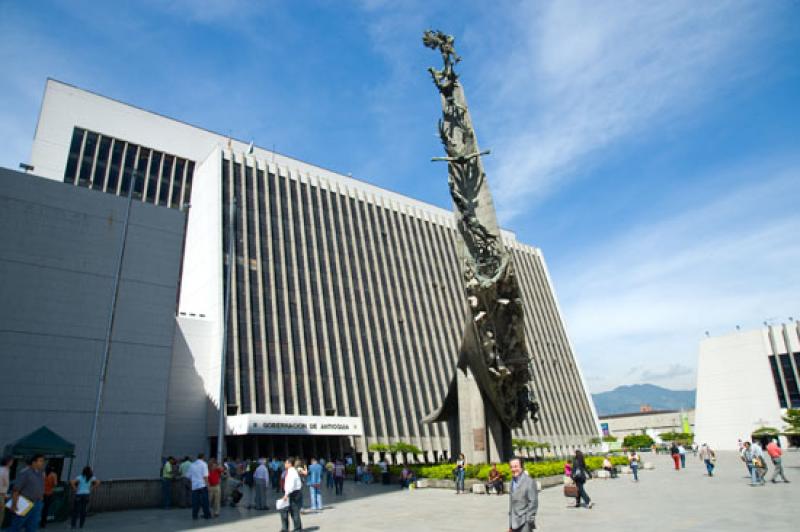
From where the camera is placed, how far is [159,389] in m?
26.6

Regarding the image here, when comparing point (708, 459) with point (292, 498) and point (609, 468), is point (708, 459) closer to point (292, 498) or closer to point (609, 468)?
point (609, 468)

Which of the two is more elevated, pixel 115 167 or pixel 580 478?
pixel 115 167

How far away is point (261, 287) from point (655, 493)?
3608 cm

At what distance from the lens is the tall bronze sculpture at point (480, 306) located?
21938 millimetres

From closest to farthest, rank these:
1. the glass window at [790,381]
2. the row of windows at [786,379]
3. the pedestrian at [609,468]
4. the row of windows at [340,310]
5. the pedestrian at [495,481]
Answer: the pedestrian at [495,481], the pedestrian at [609,468], the row of windows at [340,310], the glass window at [790,381], the row of windows at [786,379]

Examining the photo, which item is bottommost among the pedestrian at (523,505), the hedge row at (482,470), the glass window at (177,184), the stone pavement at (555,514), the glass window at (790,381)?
the stone pavement at (555,514)

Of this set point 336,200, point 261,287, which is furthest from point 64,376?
point 336,200

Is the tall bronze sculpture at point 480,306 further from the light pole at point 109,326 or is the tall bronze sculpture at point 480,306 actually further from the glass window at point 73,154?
the glass window at point 73,154

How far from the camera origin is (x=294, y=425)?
38.8m

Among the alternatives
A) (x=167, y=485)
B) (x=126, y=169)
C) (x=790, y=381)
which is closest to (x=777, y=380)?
(x=790, y=381)

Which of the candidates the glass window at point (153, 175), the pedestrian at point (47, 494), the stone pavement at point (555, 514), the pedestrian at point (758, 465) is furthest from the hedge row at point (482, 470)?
the glass window at point (153, 175)

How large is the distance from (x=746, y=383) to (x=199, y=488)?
72192mm

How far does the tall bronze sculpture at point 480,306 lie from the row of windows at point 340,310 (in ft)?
75.5

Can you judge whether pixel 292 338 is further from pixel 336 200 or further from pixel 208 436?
pixel 336 200
